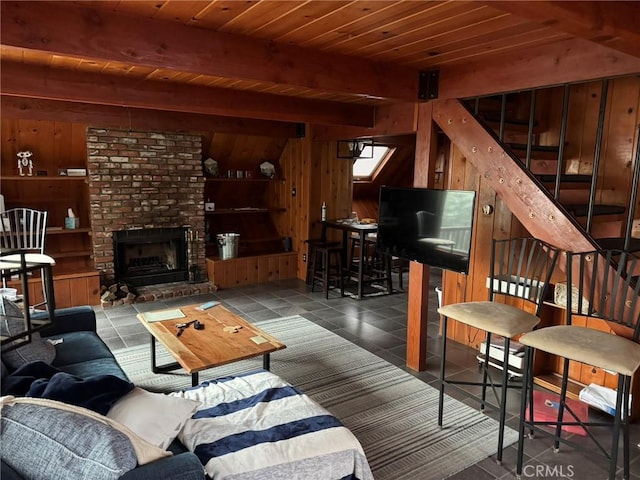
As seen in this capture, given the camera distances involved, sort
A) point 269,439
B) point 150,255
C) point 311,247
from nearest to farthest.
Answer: point 269,439
point 150,255
point 311,247

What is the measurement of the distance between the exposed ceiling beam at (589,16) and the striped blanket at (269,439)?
5.79ft

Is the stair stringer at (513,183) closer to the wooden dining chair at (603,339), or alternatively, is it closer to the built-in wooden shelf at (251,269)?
the wooden dining chair at (603,339)

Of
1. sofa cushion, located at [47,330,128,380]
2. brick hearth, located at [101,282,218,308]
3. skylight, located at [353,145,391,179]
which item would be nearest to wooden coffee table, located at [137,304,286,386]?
sofa cushion, located at [47,330,128,380]

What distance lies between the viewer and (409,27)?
7.58 feet

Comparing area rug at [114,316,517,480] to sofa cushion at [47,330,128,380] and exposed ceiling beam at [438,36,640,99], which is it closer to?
sofa cushion at [47,330,128,380]

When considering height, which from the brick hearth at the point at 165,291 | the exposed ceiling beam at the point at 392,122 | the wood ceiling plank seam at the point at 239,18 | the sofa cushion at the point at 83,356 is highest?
the wood ceiling plank seam at the point at 239,18

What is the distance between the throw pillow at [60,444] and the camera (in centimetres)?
132

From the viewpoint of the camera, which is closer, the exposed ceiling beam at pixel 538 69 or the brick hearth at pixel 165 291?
the exposed ceiling beam at pixel 538 69

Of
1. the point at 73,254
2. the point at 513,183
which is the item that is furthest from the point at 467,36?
the point at 73,254

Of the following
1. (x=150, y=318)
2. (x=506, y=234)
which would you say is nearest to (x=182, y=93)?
(x=150, y=318)

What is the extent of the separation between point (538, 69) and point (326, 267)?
3637 mm

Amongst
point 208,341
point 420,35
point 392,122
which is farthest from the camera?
point 392,122

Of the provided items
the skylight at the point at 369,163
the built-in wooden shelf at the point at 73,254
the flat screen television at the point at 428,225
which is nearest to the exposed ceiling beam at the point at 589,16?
the flat screen television at the point at 428,225

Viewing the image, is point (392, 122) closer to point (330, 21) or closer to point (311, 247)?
point (330, 21)
